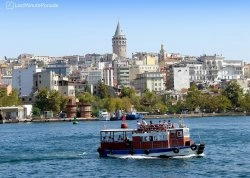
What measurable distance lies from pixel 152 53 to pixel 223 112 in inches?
3505

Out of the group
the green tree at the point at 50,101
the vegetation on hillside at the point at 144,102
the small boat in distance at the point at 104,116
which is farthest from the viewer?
the vegetation on hillside at the point at 144,102

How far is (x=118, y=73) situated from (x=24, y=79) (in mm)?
32856

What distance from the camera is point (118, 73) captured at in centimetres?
14262

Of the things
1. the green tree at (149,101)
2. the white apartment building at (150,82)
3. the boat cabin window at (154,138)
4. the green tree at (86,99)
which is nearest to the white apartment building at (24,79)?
the green tree at (86,99)

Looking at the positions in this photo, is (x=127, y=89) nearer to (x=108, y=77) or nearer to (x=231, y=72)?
(x=108, y=77)

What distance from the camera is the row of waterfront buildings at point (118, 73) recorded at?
4341 inches

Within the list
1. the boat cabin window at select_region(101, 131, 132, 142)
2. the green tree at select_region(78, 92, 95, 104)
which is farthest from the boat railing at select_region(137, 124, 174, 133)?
the green tree at select_region(78, 92, 95, 104)

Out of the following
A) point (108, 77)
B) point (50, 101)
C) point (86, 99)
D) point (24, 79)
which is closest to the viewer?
point (50, 101)

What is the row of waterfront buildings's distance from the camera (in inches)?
4341

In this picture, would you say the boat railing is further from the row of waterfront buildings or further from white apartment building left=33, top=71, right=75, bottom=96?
white apartment building left=33, top=71, right=75, bottom=96

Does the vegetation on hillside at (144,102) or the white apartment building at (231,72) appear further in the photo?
the white apartment building at (231,72)

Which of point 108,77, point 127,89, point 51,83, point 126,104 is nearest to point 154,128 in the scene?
point 126,104

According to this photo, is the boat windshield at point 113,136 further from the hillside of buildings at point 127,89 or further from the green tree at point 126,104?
the green tree at point 126,104

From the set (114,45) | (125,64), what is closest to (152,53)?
(114,45)
